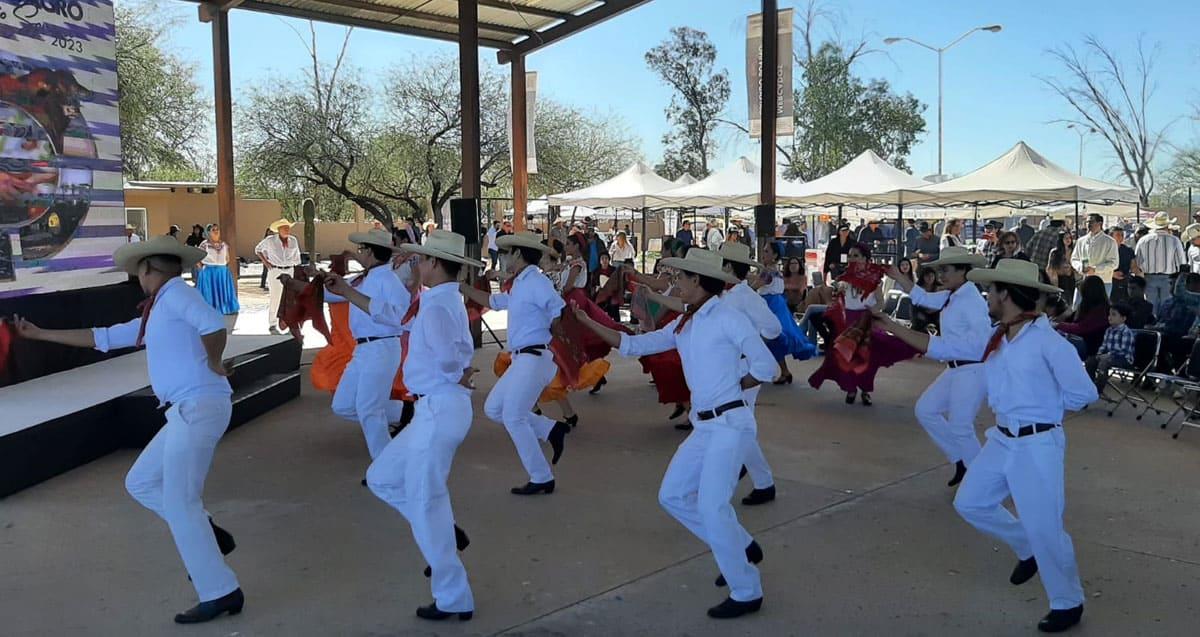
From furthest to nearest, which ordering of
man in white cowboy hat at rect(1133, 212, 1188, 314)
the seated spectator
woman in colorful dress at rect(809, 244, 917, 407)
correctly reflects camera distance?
man in white cowboy hat at rect(1133, 212, 1188, 314) → the seated spectator → woman in colorful dress at rect(809, 244, 917, 407)

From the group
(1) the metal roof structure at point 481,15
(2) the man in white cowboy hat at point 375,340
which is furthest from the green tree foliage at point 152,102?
(2) the man in white cowboy hat at point 375,340

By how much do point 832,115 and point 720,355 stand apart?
39651mm

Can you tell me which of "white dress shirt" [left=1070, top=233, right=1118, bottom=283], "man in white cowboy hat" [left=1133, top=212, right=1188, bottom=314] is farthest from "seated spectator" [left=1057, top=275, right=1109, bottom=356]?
"white dress shirt" [left=1070, top=233, right=1118, bottom=283]

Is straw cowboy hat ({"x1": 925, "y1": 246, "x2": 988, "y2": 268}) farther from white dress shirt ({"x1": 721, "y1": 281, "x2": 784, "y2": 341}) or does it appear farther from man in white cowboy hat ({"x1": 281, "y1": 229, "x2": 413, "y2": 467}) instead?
man in white cowboy hat ({"x1": 281, "y1": 229, "x2": 413, "y2": 467})

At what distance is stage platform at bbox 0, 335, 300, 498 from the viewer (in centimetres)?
692

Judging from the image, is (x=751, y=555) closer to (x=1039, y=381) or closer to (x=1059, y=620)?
(x=1059, y=620)

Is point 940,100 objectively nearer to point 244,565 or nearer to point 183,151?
point 183,151

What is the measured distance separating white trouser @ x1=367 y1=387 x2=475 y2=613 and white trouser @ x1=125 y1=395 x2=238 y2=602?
76cm

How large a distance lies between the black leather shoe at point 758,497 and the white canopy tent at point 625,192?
1695cm

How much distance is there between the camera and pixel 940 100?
1491 inches

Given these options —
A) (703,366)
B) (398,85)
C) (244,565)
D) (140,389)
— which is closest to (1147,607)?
(703,366)

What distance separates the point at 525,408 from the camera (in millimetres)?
6801

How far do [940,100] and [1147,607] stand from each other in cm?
3581

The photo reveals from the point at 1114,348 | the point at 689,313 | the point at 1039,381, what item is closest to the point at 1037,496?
the point at 1039,381
